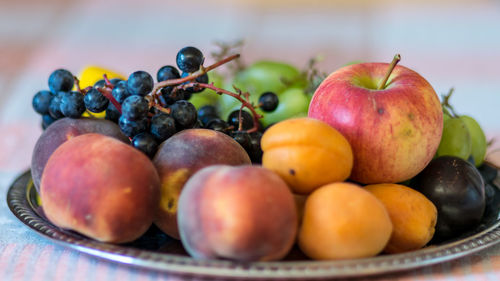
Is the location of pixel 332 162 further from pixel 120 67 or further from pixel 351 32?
pixel 351 32

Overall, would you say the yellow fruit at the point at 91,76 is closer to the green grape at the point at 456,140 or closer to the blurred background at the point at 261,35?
the green grape at the point at 456,140

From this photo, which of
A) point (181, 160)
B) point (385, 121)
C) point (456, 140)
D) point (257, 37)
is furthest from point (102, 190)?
point (257, 37)

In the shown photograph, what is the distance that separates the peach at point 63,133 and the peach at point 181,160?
110 mm

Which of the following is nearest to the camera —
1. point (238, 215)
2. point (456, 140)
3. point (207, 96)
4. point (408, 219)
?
point (238, 215)

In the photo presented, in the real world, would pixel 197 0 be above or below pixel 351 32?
above

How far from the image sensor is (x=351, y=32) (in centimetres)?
255

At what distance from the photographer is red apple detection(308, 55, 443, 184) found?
0.66 metres

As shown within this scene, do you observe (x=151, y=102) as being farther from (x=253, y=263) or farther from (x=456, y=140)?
(x=456, y=140)

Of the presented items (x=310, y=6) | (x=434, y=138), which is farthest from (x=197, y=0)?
(x=434, y=138)

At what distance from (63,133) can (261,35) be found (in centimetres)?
191

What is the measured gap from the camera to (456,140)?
846mm

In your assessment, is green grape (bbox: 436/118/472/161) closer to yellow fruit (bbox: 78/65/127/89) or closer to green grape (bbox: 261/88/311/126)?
green grape (bbox: 261/88/311/126)

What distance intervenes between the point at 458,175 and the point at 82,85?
67 cm

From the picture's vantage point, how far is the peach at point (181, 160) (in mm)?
635
